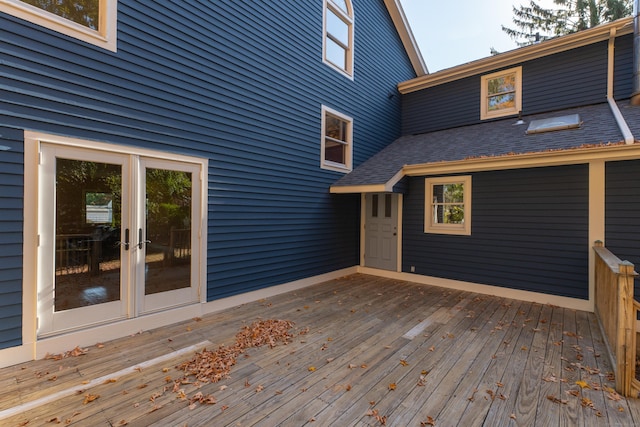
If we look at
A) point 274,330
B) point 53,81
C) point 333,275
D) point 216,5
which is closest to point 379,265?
point 333,275

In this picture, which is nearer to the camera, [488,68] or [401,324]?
[401,324]

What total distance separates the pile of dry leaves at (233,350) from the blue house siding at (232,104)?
1210 millimetres

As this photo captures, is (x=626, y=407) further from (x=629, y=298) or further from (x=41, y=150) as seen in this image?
(x=41, y=150)

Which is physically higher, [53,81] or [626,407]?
[53,81]

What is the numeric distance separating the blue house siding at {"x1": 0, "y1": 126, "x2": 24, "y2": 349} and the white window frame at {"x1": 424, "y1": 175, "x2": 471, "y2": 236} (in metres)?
6.86

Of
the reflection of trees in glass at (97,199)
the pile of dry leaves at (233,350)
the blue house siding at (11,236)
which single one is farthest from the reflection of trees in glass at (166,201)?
the pile of dry leaves at (233,350)

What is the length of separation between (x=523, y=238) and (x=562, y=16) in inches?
656

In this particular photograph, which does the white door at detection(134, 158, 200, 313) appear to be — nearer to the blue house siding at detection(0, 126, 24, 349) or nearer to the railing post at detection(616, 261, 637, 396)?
the blue house siding at detection(0, 126, 24, 349)

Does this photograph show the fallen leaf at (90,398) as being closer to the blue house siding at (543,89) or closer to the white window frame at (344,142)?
the white window frame at (344,142)

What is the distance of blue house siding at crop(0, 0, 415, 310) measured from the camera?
3.33m

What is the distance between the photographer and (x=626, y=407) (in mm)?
2477

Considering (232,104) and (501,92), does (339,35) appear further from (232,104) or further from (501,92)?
(501,92)

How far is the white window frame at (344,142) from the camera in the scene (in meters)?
6.84

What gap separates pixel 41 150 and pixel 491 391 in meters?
5.16
